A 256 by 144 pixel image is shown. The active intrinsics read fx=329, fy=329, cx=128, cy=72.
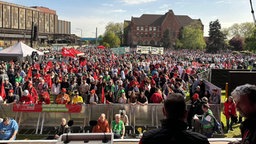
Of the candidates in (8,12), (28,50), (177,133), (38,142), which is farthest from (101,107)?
(8,12)

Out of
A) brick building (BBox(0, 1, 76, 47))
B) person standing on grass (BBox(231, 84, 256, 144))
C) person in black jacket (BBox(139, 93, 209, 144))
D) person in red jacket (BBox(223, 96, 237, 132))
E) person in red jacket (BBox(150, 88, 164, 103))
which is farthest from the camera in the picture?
brick building (BBox(0, 1, 76, 47))

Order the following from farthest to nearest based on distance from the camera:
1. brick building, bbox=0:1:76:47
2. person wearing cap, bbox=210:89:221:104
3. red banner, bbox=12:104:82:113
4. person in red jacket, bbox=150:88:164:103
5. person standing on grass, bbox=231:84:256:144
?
brick building, bbox=0:1:76:47 < person wearing cap, bbox=210:89:221:104 < person in red jacket, bbox=150:88:164:103 < red banner, bbox=12:104:82:113 < person standing on grass, bbox=231:84:256:144

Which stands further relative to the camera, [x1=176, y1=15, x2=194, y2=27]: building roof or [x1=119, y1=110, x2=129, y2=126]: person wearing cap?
[x1=176, y1=15, x2=194, y2=27]: building roof

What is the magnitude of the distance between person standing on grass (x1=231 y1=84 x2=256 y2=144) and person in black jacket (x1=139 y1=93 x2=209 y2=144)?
39cm

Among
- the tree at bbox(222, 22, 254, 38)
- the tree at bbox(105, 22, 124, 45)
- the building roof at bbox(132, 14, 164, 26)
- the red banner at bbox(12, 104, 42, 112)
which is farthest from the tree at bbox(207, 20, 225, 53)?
the red banner at bbox(12, 104, 42, 112)

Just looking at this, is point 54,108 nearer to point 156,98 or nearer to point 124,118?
point 124,118

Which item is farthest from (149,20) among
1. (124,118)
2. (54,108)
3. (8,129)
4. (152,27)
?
(8,129)

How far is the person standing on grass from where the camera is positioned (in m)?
2.59

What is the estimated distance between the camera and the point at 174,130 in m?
2.42

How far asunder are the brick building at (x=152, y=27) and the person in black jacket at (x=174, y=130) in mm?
141554

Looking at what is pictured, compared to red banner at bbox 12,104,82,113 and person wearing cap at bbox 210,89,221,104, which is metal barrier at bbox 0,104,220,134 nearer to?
red banner at bbox 12,104,82,113

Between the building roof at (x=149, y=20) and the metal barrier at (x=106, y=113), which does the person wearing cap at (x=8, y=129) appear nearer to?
the metal barrier at (x=106, y=113)

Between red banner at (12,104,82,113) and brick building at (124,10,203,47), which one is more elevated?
brick building at (124,10,203,47)

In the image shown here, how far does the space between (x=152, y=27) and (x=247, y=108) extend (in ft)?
481
